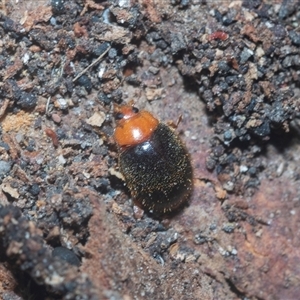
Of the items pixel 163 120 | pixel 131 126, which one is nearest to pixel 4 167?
pixel 131 126

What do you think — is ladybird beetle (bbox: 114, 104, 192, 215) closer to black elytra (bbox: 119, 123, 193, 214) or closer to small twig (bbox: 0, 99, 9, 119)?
black elytra (bbox: 119, 123, 193, 214)

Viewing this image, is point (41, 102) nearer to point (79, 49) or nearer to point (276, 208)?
point (79, 49)

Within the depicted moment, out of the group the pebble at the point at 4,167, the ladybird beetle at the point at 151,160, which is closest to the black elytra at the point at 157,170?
the ladybird beetle at the point at 151,160

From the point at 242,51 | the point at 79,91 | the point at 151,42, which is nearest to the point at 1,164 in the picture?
the point at 79,91

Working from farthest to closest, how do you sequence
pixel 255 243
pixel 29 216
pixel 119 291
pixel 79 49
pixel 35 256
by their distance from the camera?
1. pixel 255 243
2. pixel 79 49
3. pixel 29 216
4. pixel 119 291
5. pixel 35 256

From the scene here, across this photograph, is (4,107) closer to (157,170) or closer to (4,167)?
(4,167)

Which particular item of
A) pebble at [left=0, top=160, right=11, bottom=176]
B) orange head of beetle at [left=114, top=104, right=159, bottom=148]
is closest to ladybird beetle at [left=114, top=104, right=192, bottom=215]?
orange head of beetle at [left=114, top=104, right=159, bottom=148]

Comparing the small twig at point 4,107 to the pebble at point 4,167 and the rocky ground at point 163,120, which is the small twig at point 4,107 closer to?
the rocky ground at point 163,120
